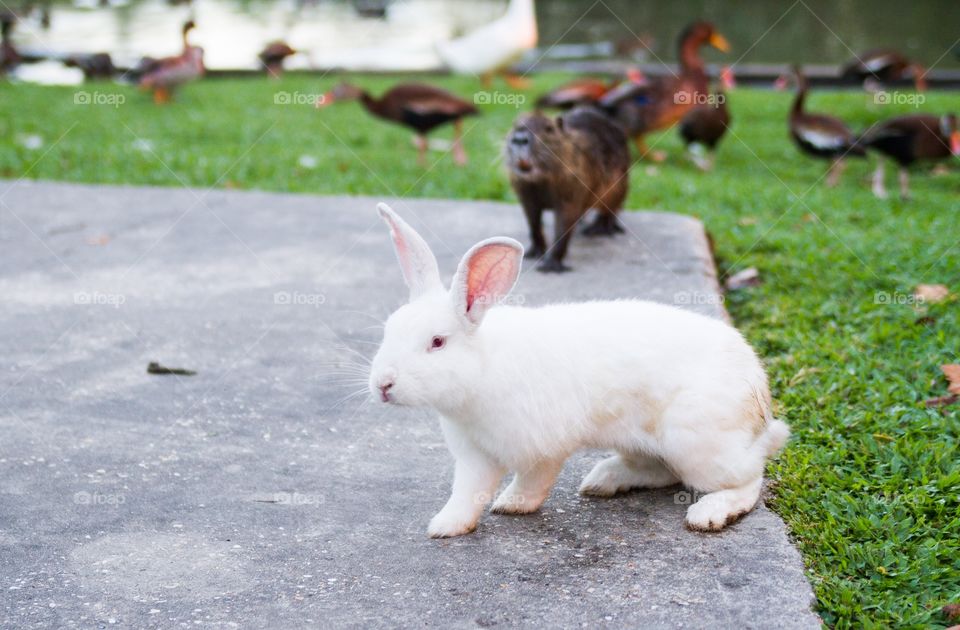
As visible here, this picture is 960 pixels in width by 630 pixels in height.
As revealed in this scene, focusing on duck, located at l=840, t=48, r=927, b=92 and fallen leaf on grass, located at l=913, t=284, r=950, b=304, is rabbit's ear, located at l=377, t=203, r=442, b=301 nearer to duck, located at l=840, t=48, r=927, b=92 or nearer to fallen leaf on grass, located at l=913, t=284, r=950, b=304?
fallen leaf on grass, located at l=913, t=284, r=950, b=304

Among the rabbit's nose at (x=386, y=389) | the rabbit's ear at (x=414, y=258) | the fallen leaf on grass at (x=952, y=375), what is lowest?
the fallen leaf on grass at (x=952, y=375)

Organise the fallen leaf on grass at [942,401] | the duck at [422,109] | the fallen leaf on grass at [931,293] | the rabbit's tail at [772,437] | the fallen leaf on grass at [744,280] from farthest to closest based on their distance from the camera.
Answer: the duck at [422,109], the fallen leaf on grass at [744,280], the fallen leaf on grass at [931,293], the fallen leaf on grass at [942,401], the rabbit's tail at [772,437]

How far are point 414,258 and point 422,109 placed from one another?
5.49 meters

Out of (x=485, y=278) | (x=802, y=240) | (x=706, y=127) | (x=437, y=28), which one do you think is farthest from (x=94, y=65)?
(x=485, y=278)

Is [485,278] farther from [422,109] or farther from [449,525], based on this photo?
[422,109]

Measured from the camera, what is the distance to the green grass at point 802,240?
281cm

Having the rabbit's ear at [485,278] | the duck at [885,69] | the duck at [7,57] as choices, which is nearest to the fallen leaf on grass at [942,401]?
the rabbit's ear at [485,278]

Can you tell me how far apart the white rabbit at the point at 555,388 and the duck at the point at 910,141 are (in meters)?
5.02

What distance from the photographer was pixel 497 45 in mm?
10242

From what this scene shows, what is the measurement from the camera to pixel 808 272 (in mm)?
5223

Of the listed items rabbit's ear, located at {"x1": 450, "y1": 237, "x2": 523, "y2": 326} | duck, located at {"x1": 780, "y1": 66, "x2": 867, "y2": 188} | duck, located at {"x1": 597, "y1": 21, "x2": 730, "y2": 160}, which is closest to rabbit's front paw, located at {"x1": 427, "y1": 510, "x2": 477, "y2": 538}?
rabbit's ear, located at {"x1": 450, "y1": 237, "x2": 523, "y2": 326}

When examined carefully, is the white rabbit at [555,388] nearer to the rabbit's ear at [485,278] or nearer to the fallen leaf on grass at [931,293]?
the rabbit's ear at [485,278]

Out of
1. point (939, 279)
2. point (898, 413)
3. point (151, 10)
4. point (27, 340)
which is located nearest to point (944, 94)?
point (939, 279)

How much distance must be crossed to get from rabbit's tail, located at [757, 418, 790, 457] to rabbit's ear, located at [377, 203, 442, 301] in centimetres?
100
